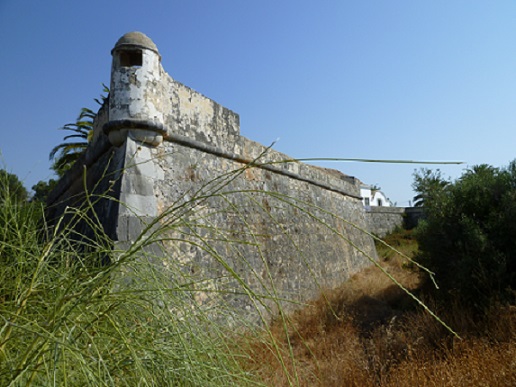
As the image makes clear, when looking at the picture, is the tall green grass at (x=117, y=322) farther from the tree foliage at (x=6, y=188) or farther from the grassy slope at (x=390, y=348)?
the grassy slope at (x=390, y=348)

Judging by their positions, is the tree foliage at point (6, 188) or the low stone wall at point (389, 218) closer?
the tree foliage at point (6, 188)

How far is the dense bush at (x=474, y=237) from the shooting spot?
398 centimetres

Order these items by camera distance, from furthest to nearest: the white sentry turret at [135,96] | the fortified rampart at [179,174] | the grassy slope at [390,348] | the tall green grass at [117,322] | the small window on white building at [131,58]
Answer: the small window on white building at [131,58], the white sentry turret at [135,96], the fortified rampart at [179,174], the grassy slope at [390,348], the tall green grass at [117,322]

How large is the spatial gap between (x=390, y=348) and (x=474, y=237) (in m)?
1.79

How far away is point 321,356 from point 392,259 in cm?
596

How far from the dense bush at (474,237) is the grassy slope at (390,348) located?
36cm

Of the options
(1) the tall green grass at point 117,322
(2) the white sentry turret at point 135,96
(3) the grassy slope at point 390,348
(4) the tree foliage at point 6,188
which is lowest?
(3) the grassy slope at point 390,348

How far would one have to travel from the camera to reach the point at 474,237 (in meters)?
4.24

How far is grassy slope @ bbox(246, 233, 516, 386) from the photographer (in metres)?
2.46

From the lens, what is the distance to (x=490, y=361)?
2.55 m

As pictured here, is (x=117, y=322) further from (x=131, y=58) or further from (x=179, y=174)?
(x=131, y=58)

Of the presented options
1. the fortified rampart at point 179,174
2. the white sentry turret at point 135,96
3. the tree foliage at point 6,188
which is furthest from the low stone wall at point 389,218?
the tree foliage at point 6,188

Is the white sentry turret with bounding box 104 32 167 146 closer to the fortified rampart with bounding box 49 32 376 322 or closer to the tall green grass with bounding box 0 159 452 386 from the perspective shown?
the fortified rampart with bounding box 49 32 376 322

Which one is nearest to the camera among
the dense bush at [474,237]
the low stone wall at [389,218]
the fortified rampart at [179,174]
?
the fortified rampart at [179,174]
